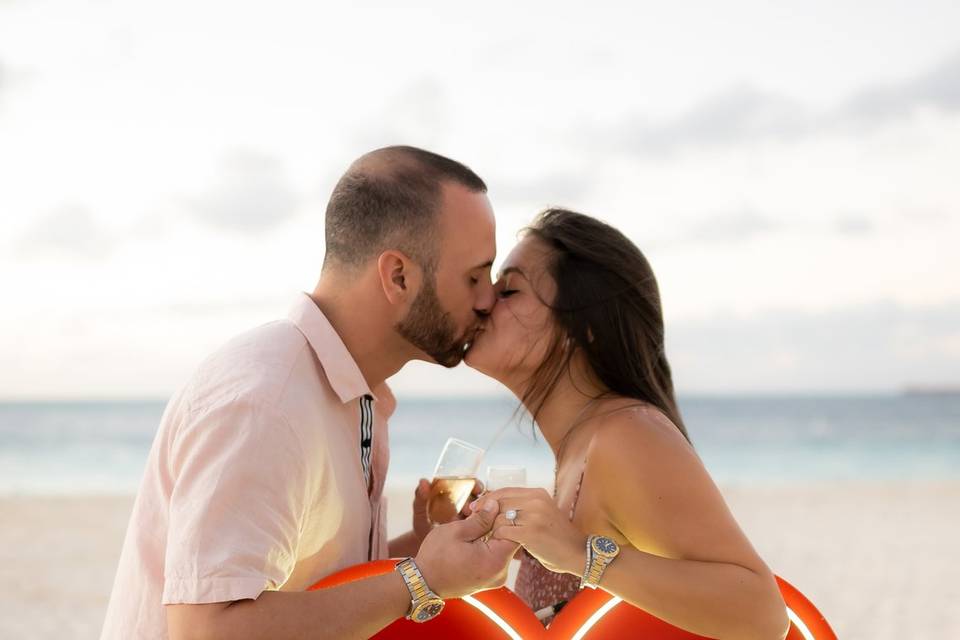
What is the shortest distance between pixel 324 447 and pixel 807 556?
Answer: 11.2 m

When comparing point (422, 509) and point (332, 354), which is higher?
point (332, 354)

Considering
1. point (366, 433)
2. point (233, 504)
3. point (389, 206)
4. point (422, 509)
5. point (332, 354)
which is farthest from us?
point (422, 509)

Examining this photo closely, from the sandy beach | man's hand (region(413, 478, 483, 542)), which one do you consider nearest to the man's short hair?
man's hand (region(413, 478, 483, 542))

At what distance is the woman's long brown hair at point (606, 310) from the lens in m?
3.45

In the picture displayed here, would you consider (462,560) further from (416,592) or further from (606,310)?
(606,310)

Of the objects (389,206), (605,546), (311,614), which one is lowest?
(311,614)

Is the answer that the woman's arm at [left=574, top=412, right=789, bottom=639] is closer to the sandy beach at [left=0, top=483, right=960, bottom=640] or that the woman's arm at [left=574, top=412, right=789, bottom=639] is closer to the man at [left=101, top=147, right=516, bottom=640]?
the man at [left=101, top=147, right=516, bottom=640]

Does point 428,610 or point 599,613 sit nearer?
point 428,610

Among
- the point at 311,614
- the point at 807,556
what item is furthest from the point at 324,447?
the point at 807,556

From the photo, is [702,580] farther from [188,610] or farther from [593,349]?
[188,610]

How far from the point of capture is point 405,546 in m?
3.85

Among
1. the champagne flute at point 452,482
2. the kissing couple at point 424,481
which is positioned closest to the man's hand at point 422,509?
the kissing couple at point 424,481

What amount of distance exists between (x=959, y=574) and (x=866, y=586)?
57.2 inches

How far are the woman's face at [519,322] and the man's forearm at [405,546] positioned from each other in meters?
0.71
